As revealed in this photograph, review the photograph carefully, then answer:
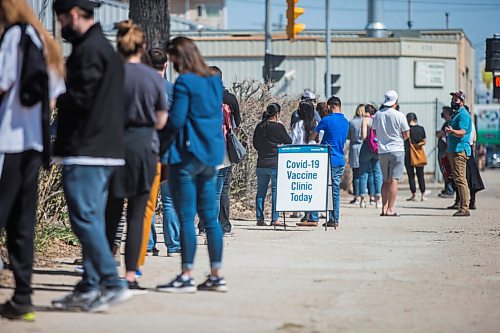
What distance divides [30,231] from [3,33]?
4.39 feet

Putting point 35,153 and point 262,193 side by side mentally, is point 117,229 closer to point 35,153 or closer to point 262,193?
point 35,153

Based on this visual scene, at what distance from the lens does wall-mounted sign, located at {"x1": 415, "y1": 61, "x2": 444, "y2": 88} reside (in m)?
39.6

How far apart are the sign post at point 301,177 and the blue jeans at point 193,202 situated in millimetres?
6694

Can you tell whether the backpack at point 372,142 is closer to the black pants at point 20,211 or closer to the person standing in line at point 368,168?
the person standing in line at point 368,168

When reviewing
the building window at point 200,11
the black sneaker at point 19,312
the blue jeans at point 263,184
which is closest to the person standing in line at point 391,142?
the blue jeans at point 263,184

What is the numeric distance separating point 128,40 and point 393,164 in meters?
9.91

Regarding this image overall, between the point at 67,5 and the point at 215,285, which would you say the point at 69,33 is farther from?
the point at 215,285

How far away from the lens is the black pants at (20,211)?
305 inches

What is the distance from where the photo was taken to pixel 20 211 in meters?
7.87

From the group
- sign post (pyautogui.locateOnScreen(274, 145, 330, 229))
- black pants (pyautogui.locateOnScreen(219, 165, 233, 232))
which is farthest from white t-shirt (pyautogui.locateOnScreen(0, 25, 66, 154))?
sign post (pyautogui.locateOnScreen(274, 145, 330, 229))

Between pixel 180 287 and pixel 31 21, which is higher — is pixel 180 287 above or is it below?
below

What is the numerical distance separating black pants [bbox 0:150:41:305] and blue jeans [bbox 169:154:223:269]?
151 centimetres

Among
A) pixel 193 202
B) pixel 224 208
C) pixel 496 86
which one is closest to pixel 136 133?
pixel 193 202

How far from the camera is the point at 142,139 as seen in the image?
8727 mm
